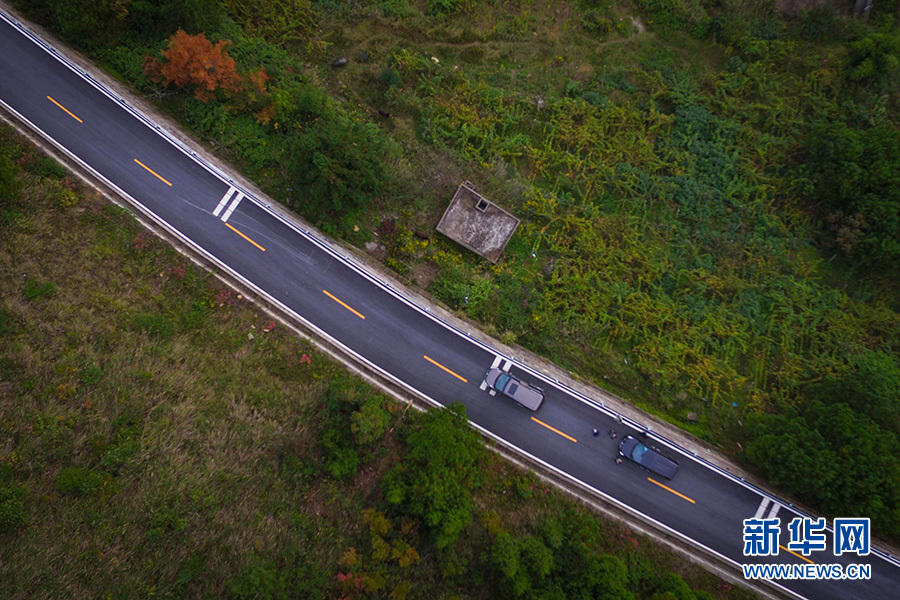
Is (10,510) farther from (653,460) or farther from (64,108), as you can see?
(653,460)

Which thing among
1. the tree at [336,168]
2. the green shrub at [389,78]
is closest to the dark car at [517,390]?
the tree at [336,168]

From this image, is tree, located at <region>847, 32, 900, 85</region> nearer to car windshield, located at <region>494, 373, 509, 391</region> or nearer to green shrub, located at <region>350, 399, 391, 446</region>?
car windshield, located at <region>494, 373, 509, 391</region>

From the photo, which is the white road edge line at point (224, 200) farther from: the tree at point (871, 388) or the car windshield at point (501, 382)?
the tree at point (871, 388)

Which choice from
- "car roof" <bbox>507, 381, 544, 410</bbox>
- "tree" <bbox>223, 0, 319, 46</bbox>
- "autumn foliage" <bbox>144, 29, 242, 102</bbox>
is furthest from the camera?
"tree" <bbox>223, 0, 319, 46</bbox>

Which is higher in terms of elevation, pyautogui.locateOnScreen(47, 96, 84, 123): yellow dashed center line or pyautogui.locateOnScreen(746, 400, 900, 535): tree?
pyautogui.locateOnScreen(746, 400, 900, 535): tree

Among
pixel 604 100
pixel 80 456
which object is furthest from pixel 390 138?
pixel 80 456

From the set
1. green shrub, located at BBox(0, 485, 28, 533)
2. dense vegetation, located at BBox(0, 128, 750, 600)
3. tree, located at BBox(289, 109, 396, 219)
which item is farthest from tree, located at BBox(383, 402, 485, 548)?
green shrub, located at BBox(0, 485, 28, 533)

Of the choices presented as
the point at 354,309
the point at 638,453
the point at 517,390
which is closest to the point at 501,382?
the point at 517,390

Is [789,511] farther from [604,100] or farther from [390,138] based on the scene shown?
[390,138]
